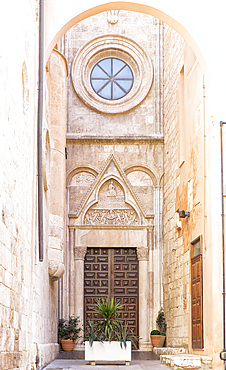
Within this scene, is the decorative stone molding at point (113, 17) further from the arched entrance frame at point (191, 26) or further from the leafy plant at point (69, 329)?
the leafy plant at point (69, 329)

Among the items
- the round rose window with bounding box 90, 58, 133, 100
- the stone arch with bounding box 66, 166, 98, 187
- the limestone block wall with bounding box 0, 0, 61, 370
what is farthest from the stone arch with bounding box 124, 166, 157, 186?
the limestone block wall with bounding box 0, 0, 61, 370

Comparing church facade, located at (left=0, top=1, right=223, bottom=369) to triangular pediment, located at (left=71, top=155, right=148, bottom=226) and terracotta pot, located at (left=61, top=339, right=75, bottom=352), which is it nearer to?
triangular pediment, located at (left=71, top=155, right=148, bottom=226)

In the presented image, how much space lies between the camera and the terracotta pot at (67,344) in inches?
552

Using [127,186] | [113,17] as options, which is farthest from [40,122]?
[113,17]

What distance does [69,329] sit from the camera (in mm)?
14312

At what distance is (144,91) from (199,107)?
5.10 metres

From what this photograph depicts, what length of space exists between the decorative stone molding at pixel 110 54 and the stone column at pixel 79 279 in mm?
3778

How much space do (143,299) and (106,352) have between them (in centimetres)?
447

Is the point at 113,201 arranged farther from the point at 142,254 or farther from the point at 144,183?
the point at 142,254

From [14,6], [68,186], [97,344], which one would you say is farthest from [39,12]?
[68,186]

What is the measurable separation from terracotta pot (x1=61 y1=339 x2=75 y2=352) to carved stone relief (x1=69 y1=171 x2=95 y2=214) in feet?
11.3

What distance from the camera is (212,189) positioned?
9.88 meters

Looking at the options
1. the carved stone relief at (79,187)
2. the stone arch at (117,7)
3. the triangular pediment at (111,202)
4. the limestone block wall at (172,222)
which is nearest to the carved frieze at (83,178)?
the carved stone relief at (79,187)

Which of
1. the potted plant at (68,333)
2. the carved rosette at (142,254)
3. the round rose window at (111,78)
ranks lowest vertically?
the potted plant at (68,333)
